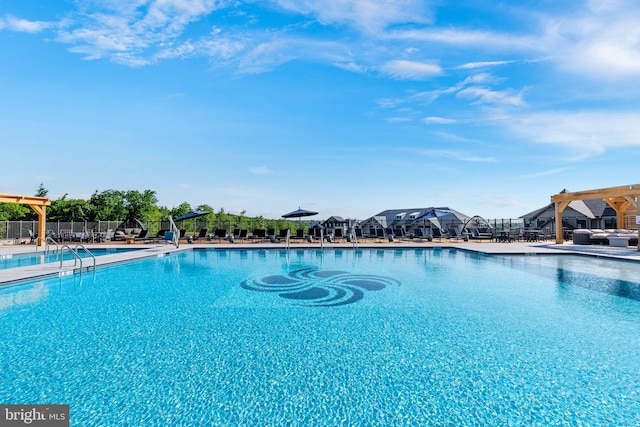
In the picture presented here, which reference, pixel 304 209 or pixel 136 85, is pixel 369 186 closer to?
pixel 304 209

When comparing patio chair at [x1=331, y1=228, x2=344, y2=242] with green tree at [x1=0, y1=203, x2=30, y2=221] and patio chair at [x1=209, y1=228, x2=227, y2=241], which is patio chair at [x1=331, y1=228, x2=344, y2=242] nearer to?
patio chair at [x1=209, y1=228, x2=227, y2=241]

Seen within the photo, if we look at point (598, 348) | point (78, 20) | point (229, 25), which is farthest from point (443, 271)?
point (78, 20)

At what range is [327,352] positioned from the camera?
3645mm

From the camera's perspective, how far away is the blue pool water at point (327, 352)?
2537 millimetres

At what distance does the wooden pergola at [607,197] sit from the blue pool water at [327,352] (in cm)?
766

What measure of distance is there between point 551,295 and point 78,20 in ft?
42.9

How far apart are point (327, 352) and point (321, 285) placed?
12.2 ft

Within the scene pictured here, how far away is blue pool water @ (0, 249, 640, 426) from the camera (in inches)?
99.9

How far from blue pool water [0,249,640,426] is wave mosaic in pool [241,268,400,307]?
60 mm

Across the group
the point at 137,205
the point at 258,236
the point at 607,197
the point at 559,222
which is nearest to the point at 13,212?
the point at 137,205

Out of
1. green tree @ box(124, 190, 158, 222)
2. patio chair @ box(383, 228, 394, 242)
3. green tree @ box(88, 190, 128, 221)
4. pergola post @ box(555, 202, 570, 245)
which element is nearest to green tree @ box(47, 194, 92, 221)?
green tree @ box(88, 190, 128, 221)

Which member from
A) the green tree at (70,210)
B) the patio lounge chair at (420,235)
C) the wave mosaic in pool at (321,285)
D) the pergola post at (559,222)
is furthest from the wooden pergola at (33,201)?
the pergola post at (559,222)

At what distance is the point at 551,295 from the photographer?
20.8ft

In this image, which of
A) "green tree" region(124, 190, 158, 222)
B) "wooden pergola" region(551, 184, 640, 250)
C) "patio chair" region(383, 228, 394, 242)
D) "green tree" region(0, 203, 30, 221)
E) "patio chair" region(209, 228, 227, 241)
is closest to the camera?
"wooden pergola" region(551, 184, 640, 250)
